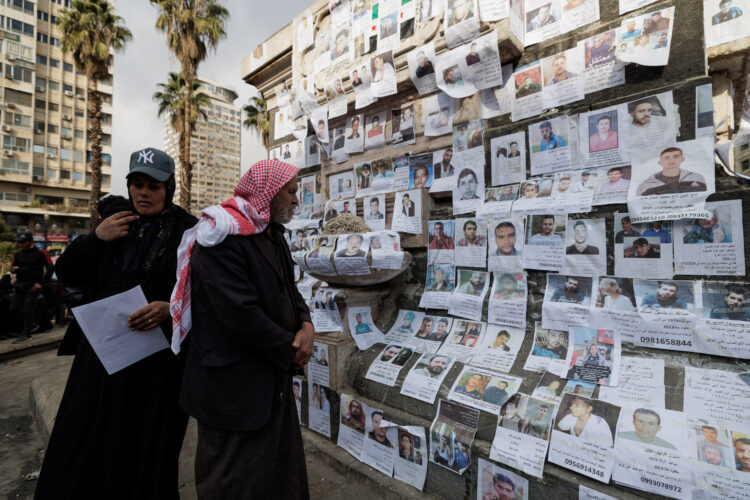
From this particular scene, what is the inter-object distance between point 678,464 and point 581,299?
76cm

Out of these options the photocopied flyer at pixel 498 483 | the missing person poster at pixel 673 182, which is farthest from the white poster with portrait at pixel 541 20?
the photocopied flyer at pixel 498 483

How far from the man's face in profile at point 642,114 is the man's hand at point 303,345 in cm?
189

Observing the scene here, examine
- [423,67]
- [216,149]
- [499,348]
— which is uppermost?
[216,149]

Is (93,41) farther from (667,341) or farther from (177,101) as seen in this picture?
(667,341)

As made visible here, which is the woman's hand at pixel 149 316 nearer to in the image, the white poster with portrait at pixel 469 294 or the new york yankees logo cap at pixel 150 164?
the new york yankees logo cap at pixel 150 164

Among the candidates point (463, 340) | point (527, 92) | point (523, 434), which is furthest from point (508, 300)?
point (527, 92)

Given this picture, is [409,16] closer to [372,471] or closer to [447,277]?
[447,277]

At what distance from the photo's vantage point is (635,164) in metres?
1.74

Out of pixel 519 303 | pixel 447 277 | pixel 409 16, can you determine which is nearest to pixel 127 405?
pixel 447 277

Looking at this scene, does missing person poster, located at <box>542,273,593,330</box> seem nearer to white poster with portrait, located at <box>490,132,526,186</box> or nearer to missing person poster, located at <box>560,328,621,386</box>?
missing person poster, located at <box>560,328,621,386</box>

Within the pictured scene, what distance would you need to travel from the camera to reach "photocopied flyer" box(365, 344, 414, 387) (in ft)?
6.69

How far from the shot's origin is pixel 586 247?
5.93ft

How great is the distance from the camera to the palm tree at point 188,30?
41.8 feet

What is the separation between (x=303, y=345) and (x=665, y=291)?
1.62 m
